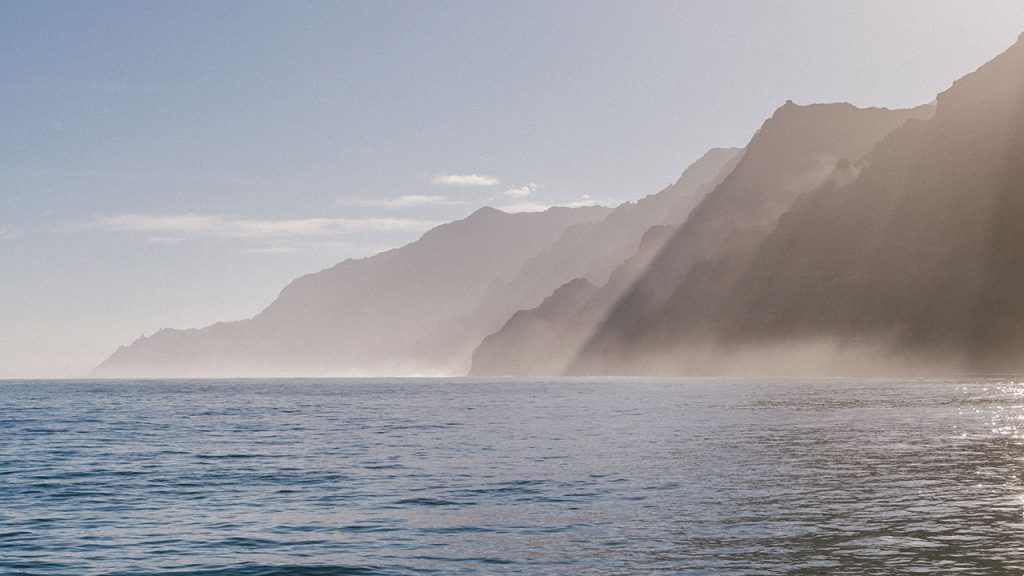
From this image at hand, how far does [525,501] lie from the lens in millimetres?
30297

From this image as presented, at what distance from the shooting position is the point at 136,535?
25.1 meters

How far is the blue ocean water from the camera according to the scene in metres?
21.3

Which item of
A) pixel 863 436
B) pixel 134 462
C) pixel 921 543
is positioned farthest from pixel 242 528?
pixel 863 436

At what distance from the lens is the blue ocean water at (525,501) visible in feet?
70.0

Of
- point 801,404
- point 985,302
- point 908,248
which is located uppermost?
point 908,248

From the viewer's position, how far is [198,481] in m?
36.5

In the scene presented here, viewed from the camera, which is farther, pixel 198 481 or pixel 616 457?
pixel 616 457

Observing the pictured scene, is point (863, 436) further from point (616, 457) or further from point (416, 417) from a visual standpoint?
point (416, 417)

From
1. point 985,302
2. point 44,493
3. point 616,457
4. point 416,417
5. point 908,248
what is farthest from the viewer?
point 908,248

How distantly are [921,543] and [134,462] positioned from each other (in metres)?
35.8

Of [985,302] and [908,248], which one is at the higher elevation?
[908,248]

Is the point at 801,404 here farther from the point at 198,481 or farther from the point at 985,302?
the point at 985,302

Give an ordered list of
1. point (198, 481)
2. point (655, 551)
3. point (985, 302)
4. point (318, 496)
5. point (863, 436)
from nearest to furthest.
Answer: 1. point (655, 551)
2. point (318, 496)
3. point (198, 481)
4. point (863, 436)
5. point (985, 302)

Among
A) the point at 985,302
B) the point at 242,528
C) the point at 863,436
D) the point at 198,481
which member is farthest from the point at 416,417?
the point at 985,302
